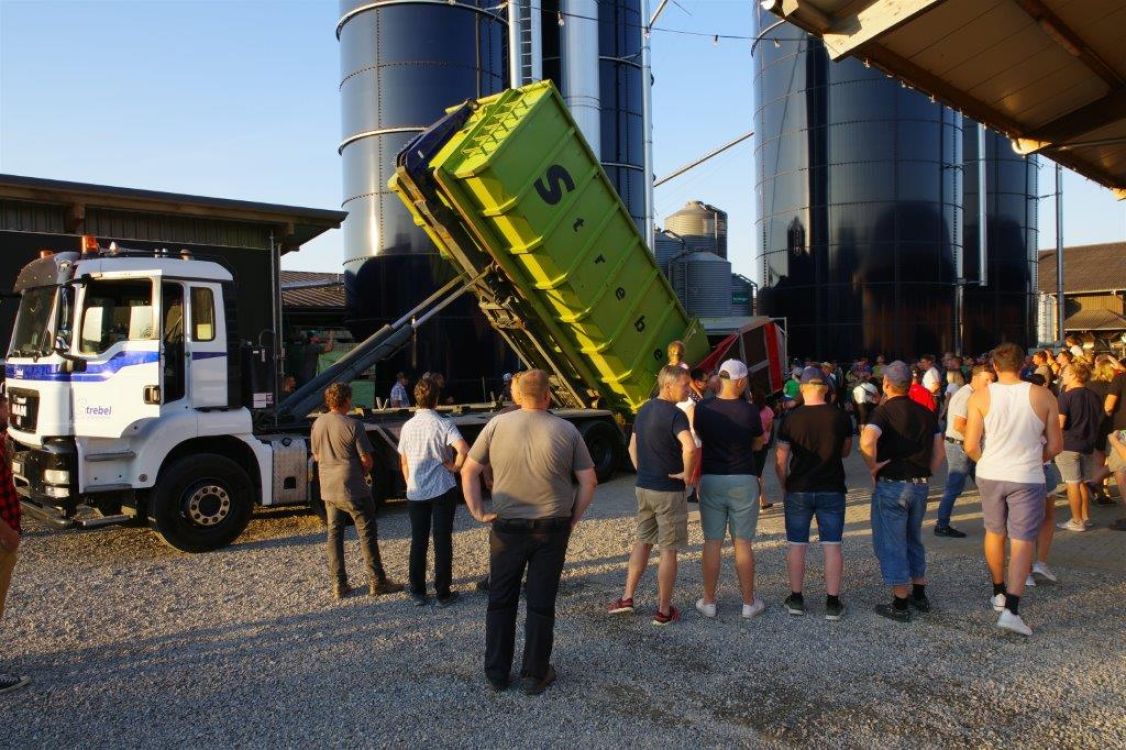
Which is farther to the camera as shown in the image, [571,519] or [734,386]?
[734,386]

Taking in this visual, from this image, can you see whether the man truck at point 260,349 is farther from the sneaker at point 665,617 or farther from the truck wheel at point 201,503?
the sneaker at point 665,617

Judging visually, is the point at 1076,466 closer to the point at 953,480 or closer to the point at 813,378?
the point at 953,480

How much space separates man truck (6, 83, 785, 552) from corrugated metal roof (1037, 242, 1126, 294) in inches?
1427

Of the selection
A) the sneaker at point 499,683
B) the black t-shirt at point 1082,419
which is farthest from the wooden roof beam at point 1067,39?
the sneaker at point 499,683

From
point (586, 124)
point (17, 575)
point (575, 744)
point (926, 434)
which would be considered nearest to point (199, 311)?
point (17, 575)

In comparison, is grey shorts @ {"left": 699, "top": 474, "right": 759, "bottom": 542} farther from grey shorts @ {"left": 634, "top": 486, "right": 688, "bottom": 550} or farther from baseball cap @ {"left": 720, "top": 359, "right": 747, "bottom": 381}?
baseball cap @ {"left": 720, "top": 359, "right": 747, "bottom": 381}

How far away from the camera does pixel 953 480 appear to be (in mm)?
7770

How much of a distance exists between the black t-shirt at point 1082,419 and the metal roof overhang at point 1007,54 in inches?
100

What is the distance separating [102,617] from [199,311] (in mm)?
2931

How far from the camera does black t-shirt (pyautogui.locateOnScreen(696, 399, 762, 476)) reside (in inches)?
209

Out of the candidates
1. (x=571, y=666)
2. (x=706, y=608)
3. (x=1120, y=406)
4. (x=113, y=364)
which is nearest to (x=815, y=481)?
(x=706, y=608)

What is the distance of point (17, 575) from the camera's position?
6.64m

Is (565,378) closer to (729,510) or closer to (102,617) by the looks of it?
(729,510)

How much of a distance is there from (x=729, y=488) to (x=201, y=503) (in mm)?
4889
